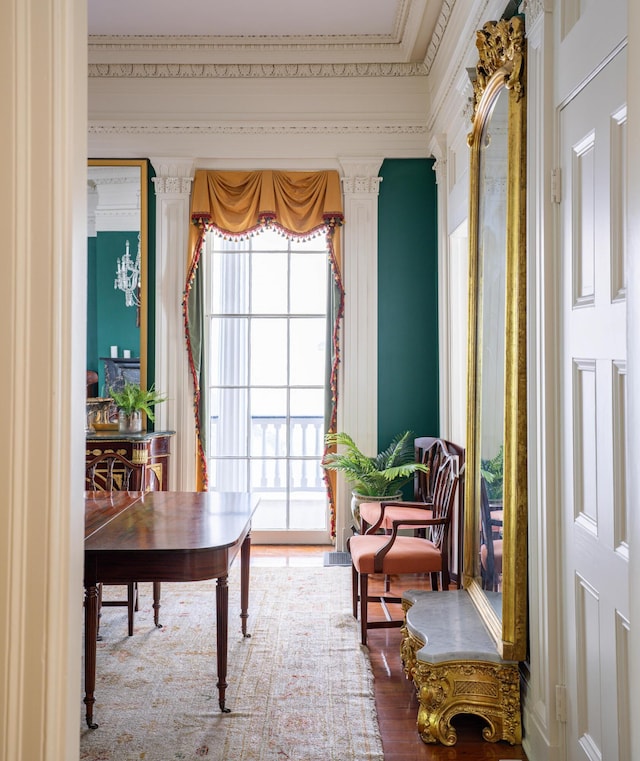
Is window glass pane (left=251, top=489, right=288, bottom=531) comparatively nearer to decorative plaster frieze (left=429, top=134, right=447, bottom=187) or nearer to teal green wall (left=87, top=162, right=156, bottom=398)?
teal green wall (left=87, top=162, right=156, bottom=398)

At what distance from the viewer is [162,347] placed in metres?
5.45

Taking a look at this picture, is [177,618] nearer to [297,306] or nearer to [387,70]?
[297,306]

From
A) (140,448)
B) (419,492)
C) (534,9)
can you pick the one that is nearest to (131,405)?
(140,448)

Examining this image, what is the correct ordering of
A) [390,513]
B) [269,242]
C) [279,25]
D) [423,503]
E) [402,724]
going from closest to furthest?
1. [402,724]
2. [423,503]
3. [390,513]
4. [279,25]
5. [269,242]

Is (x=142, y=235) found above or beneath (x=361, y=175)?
beneath

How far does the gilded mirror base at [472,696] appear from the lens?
8.38 ft

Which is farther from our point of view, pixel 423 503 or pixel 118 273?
pixel 118 273

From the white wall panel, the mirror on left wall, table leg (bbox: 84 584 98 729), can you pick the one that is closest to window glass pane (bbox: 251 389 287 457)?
the mirror on left wall

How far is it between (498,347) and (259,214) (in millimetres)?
3080

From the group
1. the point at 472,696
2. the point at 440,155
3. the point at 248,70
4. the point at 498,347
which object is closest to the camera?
the point at 472,696

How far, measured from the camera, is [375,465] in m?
5.21

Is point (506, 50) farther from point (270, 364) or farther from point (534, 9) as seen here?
point (270, 364)

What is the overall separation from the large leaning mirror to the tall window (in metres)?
2.46

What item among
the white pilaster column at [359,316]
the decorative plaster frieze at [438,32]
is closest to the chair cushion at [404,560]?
the white pilaster column at [359,316]
